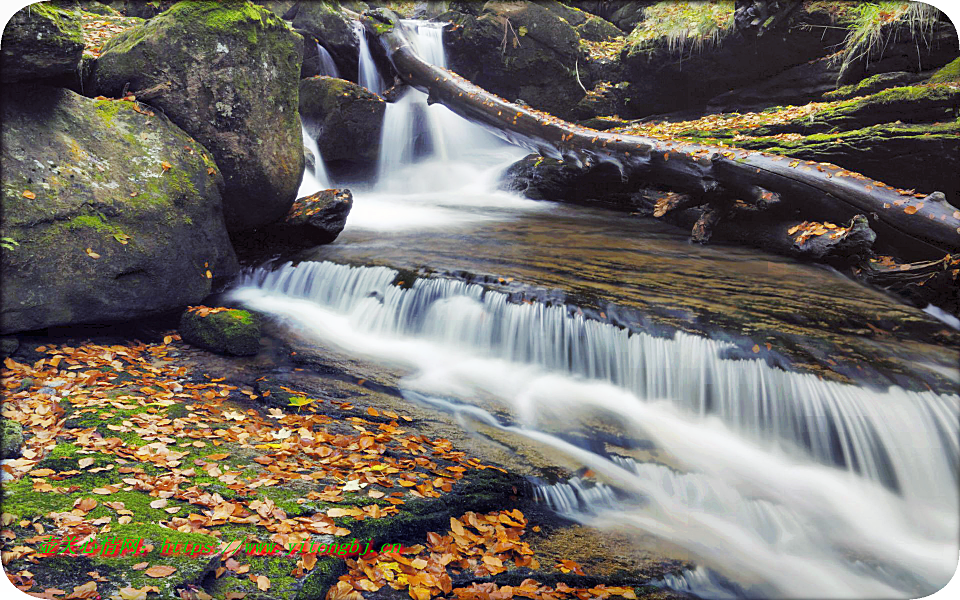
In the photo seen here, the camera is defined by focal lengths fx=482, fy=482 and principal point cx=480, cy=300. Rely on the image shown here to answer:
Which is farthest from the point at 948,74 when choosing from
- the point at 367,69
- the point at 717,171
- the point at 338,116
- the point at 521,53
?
the point at 367,69

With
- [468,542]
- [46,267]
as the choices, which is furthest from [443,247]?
[468,542]

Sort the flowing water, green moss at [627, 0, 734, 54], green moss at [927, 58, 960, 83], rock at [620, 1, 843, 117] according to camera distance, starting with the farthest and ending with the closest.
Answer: green moss at [627, 0, 734, 54], rock at [620, 1, 843, 117], green moss at [927, 58, 960, 83], the flowing water

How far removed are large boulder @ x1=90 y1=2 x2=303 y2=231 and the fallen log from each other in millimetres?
3145

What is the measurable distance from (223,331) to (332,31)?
26.5ft

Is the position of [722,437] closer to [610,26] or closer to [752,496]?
[752,496]

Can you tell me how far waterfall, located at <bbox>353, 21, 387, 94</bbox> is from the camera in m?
10.1

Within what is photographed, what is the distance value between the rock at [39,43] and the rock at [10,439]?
2.72 m

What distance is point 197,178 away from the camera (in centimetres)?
492

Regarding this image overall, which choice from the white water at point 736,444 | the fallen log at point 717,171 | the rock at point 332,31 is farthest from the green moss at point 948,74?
the rock at point 332,31

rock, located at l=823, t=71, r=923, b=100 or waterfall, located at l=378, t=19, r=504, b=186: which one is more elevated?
rock, located at l=823, t=71, r=923, b=100

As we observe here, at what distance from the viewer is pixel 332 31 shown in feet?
32.8

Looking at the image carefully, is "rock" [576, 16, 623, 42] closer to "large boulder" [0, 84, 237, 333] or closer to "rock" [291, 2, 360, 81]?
"rock" [291, 2, 360, 81]

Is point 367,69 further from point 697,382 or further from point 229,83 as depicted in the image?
point 697,382

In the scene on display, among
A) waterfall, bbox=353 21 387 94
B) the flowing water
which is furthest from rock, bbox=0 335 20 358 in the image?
waterfall, bbox=353 21 387 94
